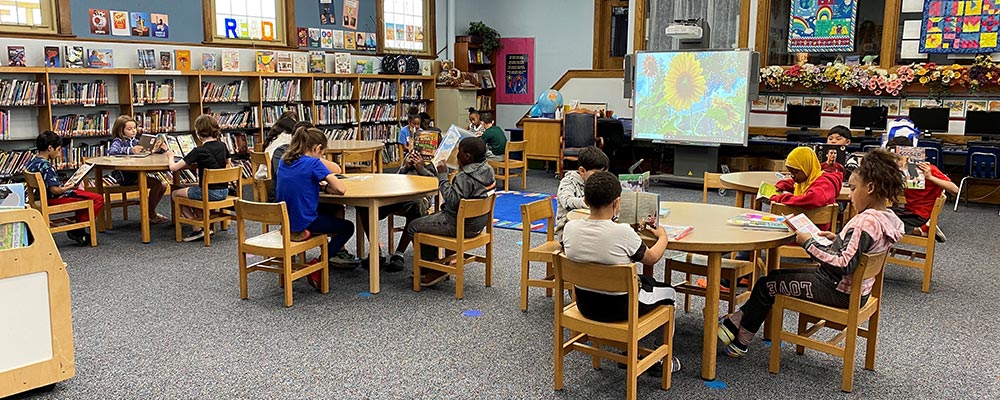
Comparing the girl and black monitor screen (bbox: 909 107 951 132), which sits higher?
black monitor screen (bbox: 909 107 951 132)

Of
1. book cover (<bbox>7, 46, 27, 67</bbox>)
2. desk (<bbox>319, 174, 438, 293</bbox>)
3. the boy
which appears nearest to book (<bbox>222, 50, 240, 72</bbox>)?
book cover (<bbox>7, 46, 27, 67</bbox>)

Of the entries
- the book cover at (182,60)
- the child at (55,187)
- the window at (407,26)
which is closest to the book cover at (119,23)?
the book cover at (182,60)

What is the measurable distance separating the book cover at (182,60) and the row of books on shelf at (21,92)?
1.46 metres

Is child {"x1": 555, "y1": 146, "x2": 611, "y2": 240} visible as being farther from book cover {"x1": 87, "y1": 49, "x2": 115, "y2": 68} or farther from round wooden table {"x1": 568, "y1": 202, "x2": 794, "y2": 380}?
book cover {"x1": 87, "y1": 49, "x2": 115, "y2": 68}

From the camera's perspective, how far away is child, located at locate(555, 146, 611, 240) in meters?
3.94

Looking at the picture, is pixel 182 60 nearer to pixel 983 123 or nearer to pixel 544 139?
pixel 544 139

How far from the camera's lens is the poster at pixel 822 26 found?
9.50 m

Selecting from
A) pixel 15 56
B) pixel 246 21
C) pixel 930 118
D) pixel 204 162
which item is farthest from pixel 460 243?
pixel 930 118

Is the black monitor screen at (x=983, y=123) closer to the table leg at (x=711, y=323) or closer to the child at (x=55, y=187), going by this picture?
the table leg at (x=711, y=323)

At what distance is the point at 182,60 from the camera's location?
8523mm

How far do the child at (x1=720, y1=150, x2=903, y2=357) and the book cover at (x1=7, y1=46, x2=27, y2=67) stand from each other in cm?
704

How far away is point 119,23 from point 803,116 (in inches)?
313

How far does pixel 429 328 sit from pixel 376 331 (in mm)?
274

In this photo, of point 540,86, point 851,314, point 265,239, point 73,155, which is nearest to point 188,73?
point 73,155
